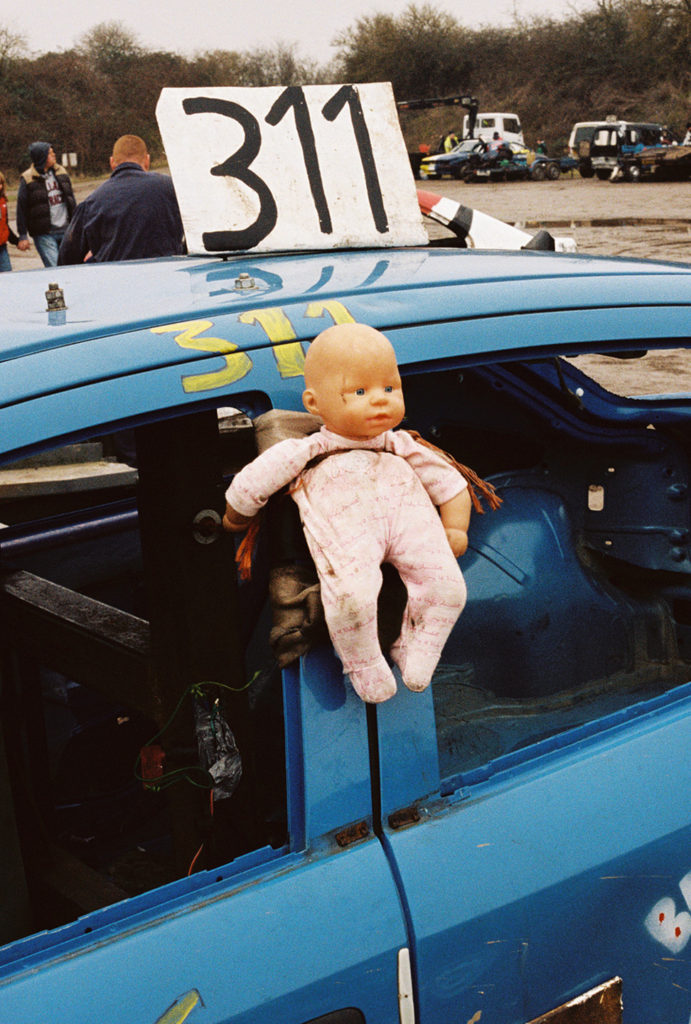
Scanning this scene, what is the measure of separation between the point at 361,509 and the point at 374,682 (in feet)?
0.72

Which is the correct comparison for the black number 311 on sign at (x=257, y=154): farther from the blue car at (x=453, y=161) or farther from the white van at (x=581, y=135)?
the white van at (x=581, y=135)

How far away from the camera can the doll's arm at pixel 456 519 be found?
1.35 meters

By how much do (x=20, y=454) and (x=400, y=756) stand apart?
618mm

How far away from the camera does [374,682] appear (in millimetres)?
1271

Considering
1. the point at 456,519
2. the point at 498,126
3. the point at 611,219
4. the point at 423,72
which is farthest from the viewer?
the point at 423,72

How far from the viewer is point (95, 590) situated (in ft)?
8.67

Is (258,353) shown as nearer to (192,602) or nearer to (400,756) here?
(192,602)

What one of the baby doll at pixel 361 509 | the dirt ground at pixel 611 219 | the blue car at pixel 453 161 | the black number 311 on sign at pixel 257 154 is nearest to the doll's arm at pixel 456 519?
the baby doll at pixel 361 509

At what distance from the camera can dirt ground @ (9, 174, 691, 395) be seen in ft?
28.4

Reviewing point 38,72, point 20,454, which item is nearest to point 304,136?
point 20,454

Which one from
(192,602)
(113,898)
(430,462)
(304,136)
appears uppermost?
(304,136)

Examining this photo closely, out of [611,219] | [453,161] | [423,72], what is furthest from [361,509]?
[423,72]

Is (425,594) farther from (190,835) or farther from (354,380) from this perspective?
(190,835)

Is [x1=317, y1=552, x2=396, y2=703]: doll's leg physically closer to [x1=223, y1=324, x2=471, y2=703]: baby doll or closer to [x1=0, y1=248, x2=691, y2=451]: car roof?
[x1=223, y1=324, x2=471, y2=703]: baby doll
